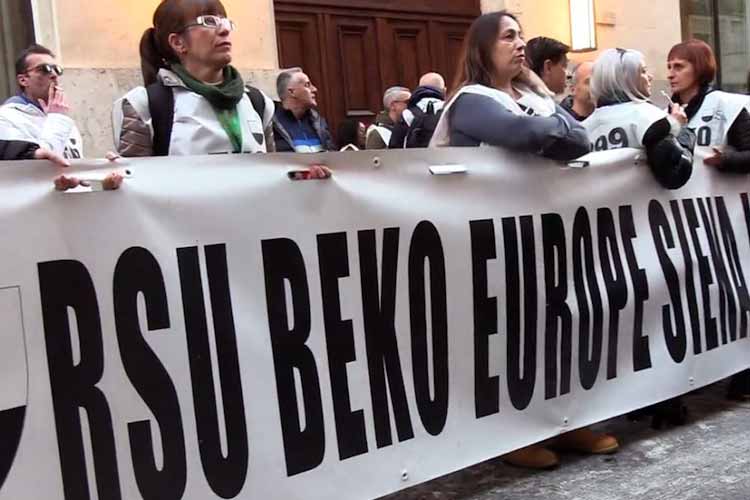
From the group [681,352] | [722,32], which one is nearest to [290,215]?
[681,352]

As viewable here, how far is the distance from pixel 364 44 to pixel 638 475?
16.3 feet

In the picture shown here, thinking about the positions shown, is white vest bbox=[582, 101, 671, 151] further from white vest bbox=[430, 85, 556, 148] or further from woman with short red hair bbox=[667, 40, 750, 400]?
woman with short red hair bbox=[667, 40, 750, 400]

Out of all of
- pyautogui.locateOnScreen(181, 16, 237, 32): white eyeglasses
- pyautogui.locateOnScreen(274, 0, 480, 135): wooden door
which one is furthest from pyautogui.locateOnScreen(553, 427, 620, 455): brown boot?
pyautogui.locateOnScreen(274, 0, 480, 135): wooden door

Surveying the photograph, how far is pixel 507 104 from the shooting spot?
3.82 metres

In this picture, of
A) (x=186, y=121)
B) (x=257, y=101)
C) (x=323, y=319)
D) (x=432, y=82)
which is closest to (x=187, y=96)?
(x=186, y=121)

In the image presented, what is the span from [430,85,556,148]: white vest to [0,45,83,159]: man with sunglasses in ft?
4.78

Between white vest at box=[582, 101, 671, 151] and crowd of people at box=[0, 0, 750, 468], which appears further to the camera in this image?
white vest at box=[582, 101, 671, 151]

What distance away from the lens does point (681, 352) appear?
14.3 ft

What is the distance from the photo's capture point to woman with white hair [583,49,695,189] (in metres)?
4.23

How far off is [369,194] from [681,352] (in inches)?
73.2

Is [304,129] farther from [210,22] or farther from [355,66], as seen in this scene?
[210,22]

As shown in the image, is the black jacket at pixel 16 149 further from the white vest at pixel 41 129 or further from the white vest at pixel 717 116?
the white vest at pixel 717 116

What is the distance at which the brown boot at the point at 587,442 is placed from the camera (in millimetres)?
4023

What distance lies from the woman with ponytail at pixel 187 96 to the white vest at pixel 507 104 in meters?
0.79
